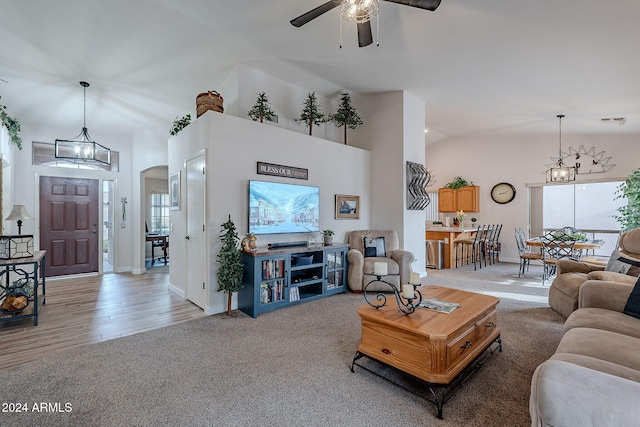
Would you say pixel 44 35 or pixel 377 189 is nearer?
pixel 44 35

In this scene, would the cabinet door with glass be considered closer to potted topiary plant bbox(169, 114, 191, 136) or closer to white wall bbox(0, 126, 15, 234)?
potted topiary plant bbox(169, 114, 191, 136)

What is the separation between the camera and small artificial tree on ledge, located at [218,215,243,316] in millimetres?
3432

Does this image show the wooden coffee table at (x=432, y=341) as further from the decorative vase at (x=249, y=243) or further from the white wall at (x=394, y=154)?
the white wall at (x=394, y=154)

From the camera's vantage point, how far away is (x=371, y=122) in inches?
221

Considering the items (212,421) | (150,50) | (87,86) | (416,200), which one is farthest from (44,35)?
(416,200)

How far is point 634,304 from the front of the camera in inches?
83.3

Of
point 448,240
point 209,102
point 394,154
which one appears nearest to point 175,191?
point 209,102

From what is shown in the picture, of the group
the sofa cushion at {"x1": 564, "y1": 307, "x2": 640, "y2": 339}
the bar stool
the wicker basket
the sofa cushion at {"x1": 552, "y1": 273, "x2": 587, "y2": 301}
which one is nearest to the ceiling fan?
the wicker basket

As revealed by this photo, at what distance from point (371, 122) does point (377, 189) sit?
1.30 m

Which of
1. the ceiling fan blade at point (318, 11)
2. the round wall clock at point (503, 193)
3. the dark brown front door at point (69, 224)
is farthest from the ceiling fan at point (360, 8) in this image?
the round wall clock at point (503, 193)

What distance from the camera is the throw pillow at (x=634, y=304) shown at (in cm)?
209

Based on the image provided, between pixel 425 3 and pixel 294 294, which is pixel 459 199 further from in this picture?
pixel 425 3

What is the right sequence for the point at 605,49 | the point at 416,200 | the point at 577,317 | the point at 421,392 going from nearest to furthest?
the point at 421,392 → the point at 577,317 → the point at 605,49 → the point at 416,200

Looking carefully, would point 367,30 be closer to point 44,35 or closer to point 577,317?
point 577,317
